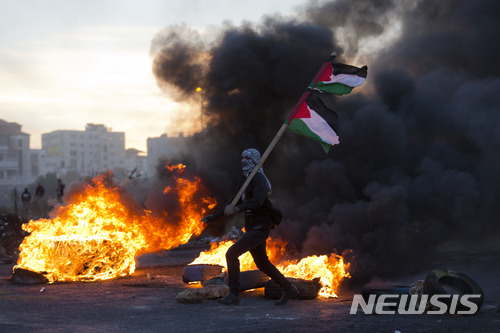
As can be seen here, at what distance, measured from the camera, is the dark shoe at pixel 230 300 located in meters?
7.15

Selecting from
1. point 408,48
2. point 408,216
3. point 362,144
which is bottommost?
point 408,216

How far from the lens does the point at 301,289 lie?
25.6 ft

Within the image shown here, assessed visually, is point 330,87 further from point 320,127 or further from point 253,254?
point 253,254

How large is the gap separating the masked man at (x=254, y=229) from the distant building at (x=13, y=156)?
318ft

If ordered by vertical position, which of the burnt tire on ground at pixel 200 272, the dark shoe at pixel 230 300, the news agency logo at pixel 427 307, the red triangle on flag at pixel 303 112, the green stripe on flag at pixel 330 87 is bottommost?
the news agency logo at pixel 427 307

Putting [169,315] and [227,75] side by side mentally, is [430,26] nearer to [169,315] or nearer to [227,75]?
[227,75]

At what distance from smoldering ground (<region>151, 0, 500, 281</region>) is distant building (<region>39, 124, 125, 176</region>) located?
113 m

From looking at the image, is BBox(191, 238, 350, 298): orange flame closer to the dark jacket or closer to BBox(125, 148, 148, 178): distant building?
the dark jacket

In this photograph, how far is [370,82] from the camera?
16203 millimetres

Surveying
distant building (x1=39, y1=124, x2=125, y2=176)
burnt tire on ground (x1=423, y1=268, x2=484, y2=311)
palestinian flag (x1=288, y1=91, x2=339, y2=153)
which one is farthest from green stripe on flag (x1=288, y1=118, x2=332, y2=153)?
distant building (x1=39, y1=124, x2=125, y2=176)

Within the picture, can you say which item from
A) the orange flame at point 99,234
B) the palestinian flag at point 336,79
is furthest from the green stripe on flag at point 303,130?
the orange flame at point 99,234

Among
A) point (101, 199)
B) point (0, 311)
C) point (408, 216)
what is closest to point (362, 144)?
point (408, 216)

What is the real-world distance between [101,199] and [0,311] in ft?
12.7

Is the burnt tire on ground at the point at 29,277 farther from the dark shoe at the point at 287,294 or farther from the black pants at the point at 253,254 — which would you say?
the dark shoe at the point at 287,294
